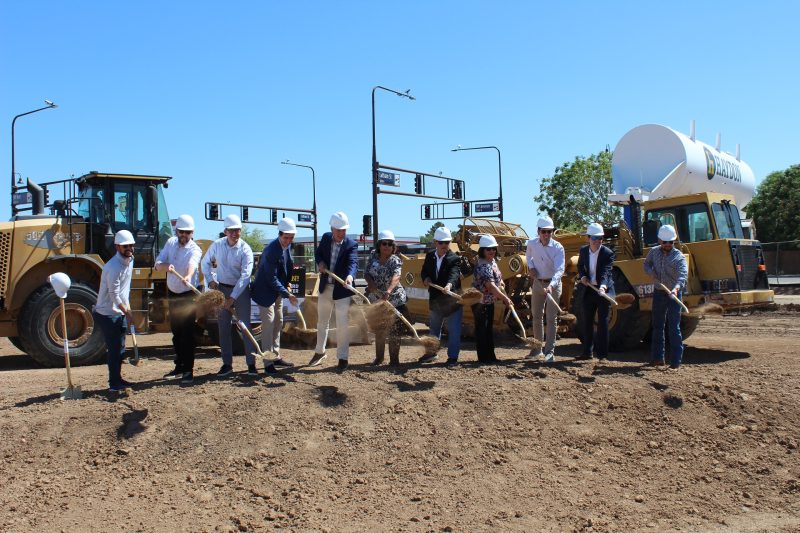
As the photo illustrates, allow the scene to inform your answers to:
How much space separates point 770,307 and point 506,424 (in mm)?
6380

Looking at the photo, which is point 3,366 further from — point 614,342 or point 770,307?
point 770,307

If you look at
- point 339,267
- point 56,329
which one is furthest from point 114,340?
point 56,329

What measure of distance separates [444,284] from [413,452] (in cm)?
296

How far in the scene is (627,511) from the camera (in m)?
5.61

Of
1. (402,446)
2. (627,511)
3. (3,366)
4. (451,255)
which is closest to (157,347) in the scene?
(3,366)

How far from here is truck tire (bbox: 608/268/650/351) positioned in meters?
11.3

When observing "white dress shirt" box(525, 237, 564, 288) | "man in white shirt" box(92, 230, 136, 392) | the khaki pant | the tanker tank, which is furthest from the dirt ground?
the tanker tank

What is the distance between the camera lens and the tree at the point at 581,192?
Result: 38.2 meters

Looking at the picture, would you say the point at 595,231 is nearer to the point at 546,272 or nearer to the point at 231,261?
the point at 546,272

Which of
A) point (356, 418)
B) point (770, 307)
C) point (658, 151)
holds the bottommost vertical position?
point (356, 418)

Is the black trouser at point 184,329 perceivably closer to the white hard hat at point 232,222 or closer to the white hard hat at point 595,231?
the white hard hat at point 232,222

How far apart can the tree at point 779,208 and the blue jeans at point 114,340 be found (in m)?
41.2

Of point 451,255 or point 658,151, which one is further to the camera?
point 658,151

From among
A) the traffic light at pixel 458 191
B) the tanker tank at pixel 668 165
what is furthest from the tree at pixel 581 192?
the tanker tank at pixel 668 165
